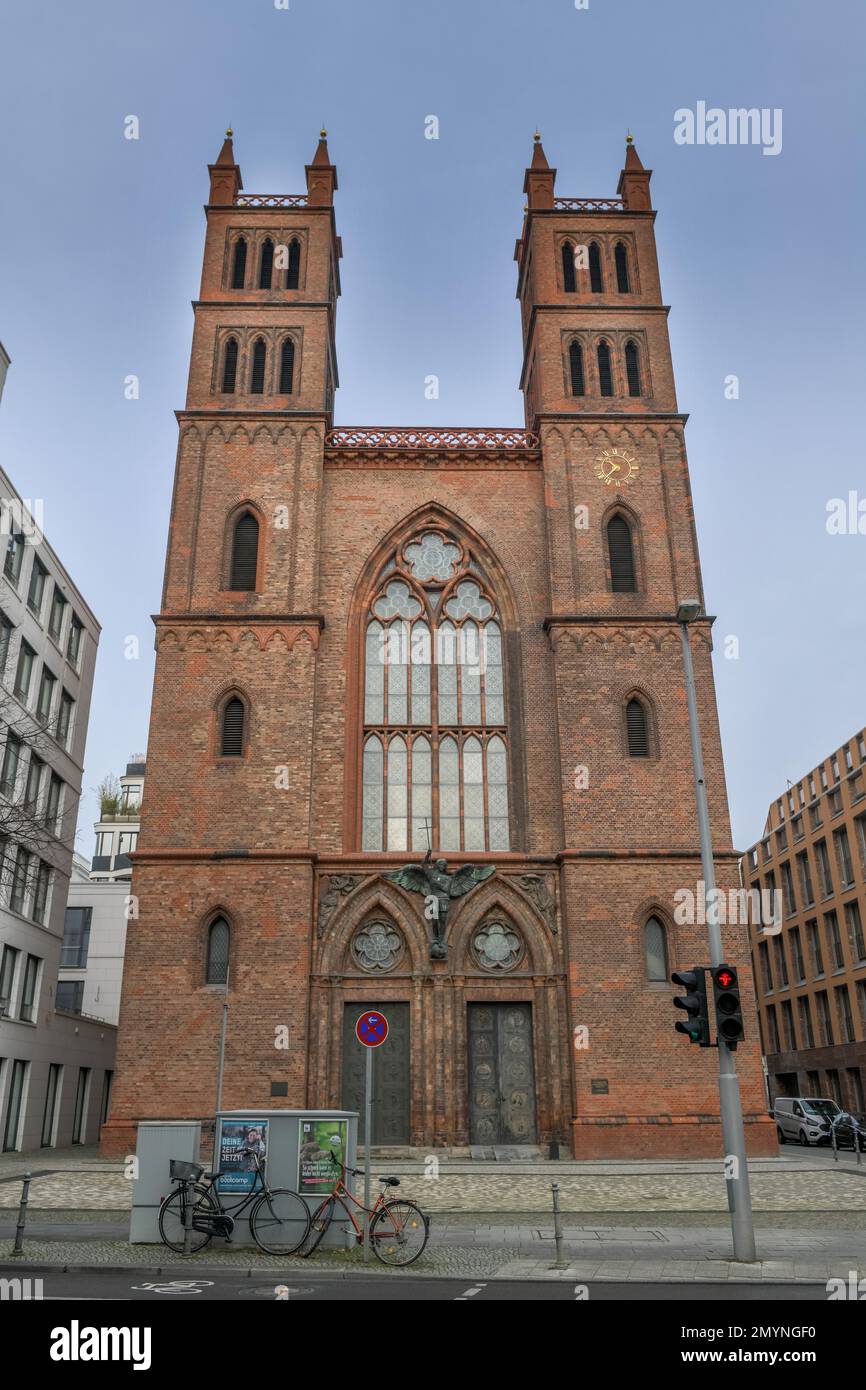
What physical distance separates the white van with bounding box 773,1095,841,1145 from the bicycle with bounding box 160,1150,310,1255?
29.3 m

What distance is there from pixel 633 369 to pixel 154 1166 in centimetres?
2643

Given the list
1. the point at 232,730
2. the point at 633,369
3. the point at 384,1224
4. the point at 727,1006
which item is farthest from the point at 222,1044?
the point at 633,369

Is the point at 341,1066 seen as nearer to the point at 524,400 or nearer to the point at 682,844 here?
the point at 682,844

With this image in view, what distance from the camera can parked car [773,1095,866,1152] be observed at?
3731 cm

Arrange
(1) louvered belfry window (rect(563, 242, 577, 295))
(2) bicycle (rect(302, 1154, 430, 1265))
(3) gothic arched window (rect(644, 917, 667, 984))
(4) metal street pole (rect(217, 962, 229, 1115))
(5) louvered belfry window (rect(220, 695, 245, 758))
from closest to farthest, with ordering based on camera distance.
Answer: (2) bicycle (rect(302, 1154, 430, 1265)), (4) metal street pole (rect(217, 962, 229, 1115)), (3) gothic arched window (rect(644, 917, 667, 984)), (5) louvered belfry window (rect(220, 695, 245, 758)), (1) louvered belfry window (rect(563, 242, 577, 295))

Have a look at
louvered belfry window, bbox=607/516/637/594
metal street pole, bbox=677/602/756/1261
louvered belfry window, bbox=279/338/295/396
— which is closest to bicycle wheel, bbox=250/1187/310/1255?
metal street pole, bbox=677/602/756/1261

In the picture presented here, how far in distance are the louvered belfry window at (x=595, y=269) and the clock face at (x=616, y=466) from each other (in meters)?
6.15

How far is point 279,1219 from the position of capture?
13312mm

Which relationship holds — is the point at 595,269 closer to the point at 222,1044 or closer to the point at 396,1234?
the point at 222,1044

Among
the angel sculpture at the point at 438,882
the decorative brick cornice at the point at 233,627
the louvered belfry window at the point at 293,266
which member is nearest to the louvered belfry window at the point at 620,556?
the decorative brick cornice at the point at 233,627

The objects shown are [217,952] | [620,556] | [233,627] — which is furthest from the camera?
[620,556]

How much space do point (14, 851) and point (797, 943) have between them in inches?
1600

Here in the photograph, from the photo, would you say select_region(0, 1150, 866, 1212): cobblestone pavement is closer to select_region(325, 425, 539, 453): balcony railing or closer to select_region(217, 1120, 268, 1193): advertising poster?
select_region(217, 1120, 268, 1193): advertising poster

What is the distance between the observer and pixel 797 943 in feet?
192
